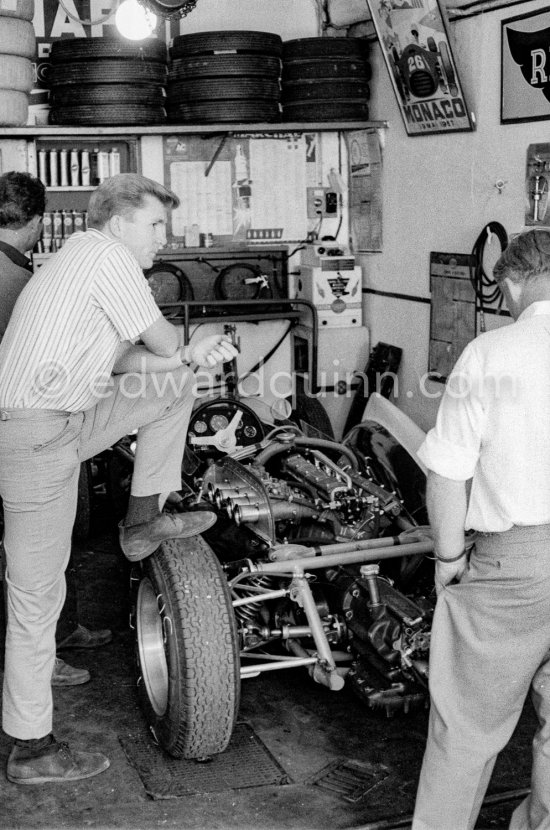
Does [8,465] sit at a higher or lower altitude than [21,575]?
higher

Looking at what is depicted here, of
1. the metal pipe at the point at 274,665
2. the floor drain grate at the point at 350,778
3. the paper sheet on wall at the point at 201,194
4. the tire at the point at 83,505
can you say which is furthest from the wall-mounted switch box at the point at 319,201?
the floor drain grate at the point at 350,778

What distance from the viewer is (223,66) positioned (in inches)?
249

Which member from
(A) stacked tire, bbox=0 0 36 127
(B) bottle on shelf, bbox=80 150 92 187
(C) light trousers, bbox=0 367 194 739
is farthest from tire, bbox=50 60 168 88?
(C) light trousers, bbox=0 367 194 739

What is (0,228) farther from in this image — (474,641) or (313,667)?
(474,641)

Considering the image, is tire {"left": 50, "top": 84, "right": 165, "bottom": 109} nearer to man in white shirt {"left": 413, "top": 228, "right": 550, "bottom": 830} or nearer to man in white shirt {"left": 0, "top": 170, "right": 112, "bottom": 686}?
man in white shirt {"left": 0, "top": 170, "right": 112, "bottom": 686}

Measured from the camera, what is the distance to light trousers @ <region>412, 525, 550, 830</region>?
8.19 feet

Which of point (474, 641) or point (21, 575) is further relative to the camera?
point (21, 575)

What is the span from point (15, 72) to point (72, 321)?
3.42m

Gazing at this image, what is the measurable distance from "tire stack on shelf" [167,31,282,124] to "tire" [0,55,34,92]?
38.2 inches

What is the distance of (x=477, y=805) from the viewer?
105 inches

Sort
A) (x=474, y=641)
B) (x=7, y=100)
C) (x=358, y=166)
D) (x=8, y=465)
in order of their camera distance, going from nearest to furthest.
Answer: (x=474, y=641), (x=8, y=465), (x=7, y=100), (x=358, y=166)

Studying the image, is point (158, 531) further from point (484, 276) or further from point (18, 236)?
point (484, 276)

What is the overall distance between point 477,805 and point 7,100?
4.84 metres

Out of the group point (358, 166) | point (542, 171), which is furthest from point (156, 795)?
point (358, 166)
